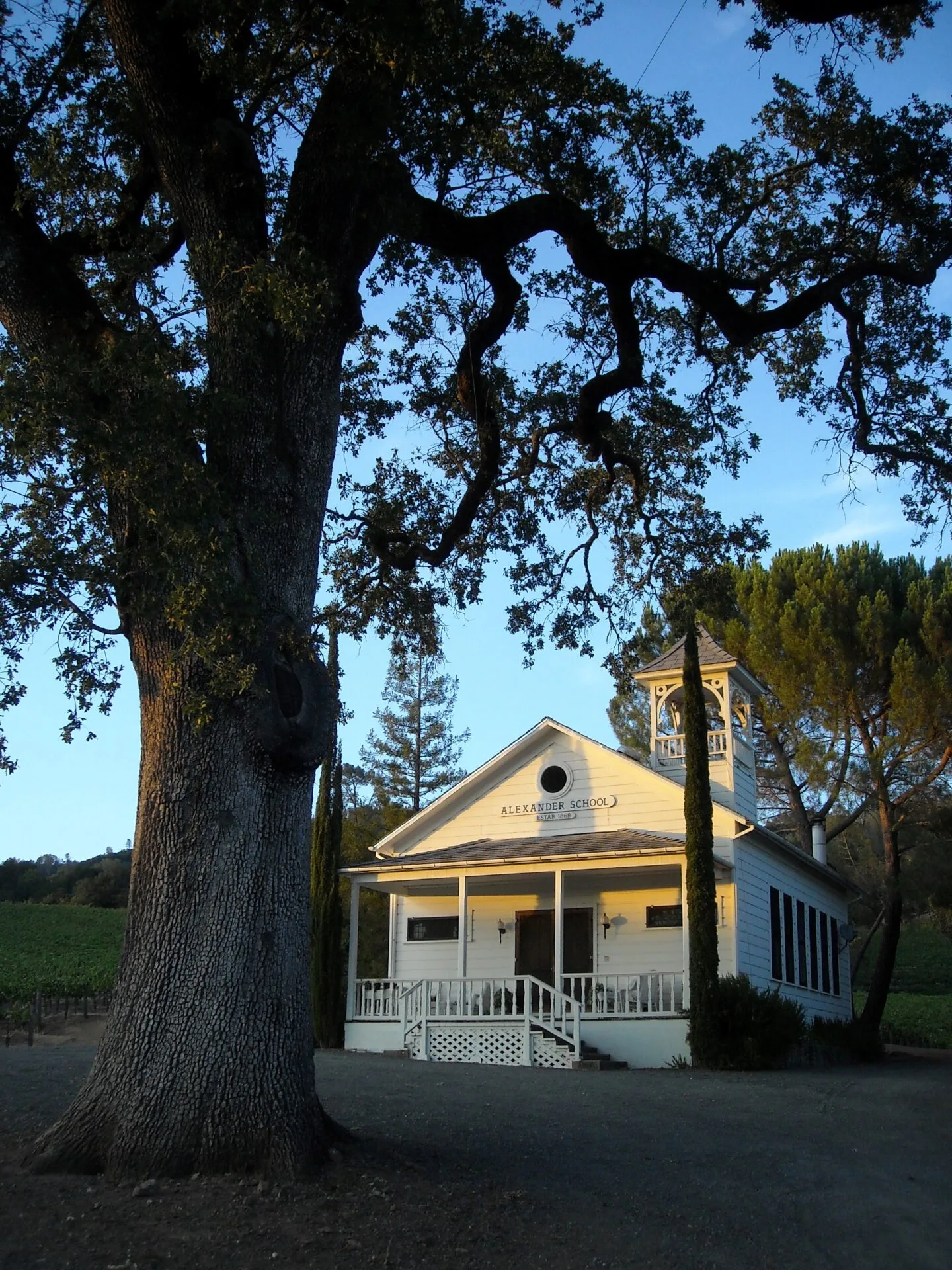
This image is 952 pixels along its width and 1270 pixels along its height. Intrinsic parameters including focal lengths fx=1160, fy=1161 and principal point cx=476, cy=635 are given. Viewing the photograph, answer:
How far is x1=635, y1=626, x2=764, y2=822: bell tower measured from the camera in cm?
2119

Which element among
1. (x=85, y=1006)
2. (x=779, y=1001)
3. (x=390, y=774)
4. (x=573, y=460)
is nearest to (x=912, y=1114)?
(x=779, y=1001)

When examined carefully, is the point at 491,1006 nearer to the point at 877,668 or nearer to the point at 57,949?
the point at 877,668

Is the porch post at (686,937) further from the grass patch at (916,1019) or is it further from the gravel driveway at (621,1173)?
the grass patch at (916,1019)

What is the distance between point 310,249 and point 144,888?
4453mm

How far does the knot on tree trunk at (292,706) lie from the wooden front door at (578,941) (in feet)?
48.4

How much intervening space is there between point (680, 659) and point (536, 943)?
5.94 m

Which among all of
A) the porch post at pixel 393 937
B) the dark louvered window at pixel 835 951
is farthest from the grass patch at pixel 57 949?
the dark louvered window at pixel 835 951

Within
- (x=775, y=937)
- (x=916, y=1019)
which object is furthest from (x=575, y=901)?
(x=916, y=1019)

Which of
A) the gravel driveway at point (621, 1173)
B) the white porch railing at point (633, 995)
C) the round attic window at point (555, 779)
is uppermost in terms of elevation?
the round attic window at point (555, 779)

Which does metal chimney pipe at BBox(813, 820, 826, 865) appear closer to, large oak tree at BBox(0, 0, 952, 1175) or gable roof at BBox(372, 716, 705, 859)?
gable roof at BBox(372, 716, 705, 859)

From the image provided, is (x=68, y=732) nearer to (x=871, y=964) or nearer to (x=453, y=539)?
(x=453, y=539)

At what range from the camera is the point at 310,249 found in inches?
319

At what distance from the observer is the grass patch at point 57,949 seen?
93.9ft

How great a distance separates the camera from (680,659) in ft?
71.8
